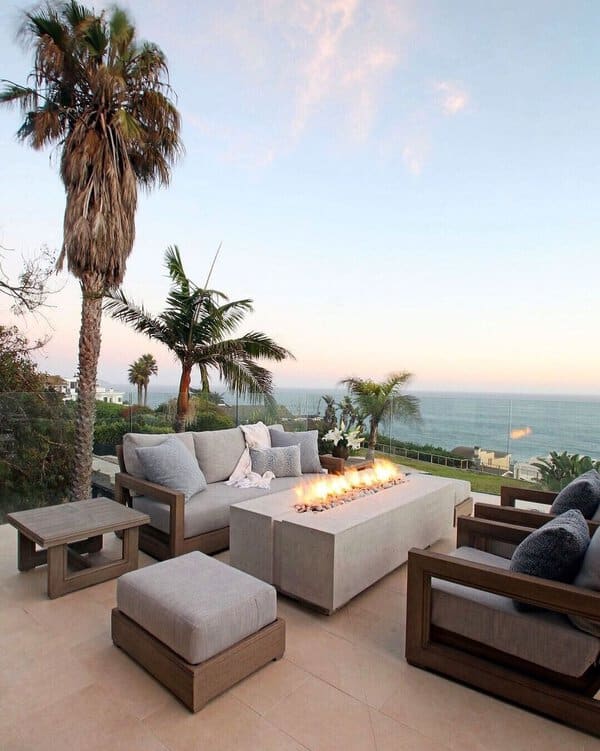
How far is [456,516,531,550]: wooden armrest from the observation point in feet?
7.96

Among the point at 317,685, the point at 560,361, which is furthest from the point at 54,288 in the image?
the point at 560,361

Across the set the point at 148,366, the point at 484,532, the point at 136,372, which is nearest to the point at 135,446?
the point at 484,532

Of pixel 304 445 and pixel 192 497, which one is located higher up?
pixel 304 445

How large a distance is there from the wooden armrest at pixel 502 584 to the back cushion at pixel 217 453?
2.40 meters

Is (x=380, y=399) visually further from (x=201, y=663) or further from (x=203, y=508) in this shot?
(x=201, y=663)

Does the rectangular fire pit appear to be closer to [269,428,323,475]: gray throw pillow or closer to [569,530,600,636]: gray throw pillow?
[569,530,600,636]: gray throw pillow

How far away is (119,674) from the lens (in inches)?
77.4

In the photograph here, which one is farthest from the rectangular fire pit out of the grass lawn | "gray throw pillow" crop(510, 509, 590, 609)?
the grass lawn

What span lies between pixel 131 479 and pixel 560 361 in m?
7.16

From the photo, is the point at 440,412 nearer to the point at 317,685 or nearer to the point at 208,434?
the point at 208,434

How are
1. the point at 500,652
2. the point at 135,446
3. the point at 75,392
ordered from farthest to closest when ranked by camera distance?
the point at 75,392 → the point at 135,446 → the point at 500,652

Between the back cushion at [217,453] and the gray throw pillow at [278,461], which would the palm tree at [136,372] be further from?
the gray throw pillow at [278,461]

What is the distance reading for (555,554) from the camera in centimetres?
172

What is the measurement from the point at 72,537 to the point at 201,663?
4.52 ft
